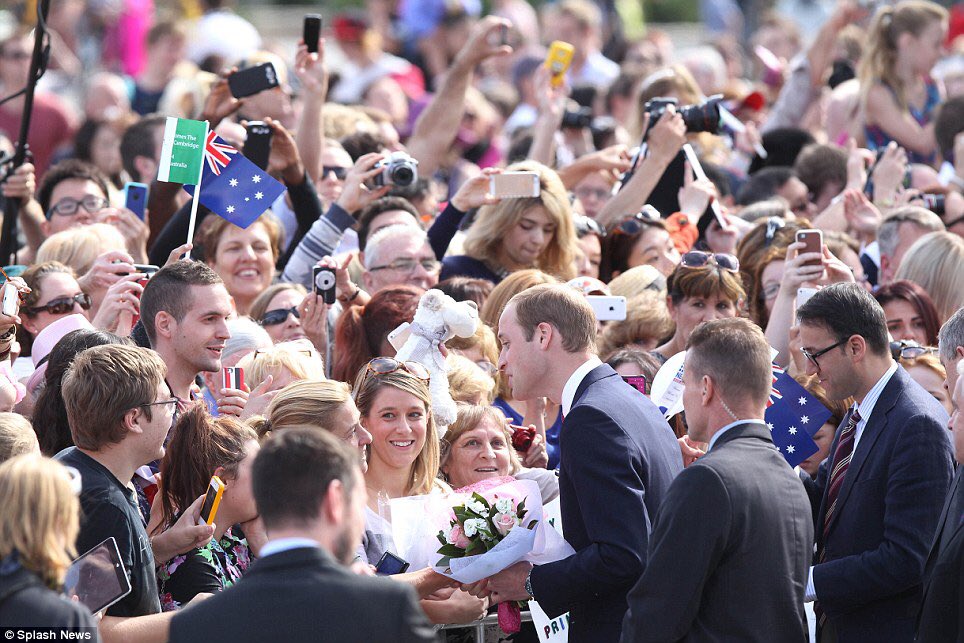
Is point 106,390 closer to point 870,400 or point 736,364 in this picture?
point 736,364

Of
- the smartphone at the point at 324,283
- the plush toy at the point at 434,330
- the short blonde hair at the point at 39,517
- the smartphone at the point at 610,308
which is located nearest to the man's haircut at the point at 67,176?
the smartphone at the point at 324,283

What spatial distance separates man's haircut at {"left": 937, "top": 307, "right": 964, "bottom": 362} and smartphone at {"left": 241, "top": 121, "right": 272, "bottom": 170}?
12.7 ft

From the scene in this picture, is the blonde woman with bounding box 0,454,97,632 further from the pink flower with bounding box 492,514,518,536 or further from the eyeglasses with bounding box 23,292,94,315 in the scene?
the eyeglasses with bounding box 23,292,94,315

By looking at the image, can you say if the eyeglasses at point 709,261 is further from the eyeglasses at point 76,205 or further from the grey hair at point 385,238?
the eyeglasses at point 76,205

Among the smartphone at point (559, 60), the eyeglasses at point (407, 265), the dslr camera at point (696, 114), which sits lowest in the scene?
the eyeglasses at point (407, 265)

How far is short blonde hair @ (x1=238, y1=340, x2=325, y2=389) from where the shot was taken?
621cm

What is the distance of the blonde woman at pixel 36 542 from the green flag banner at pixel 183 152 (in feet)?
11.3

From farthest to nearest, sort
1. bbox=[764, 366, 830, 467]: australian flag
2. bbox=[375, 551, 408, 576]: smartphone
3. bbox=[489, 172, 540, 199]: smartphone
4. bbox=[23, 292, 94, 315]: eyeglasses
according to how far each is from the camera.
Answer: bbox=[489, 172, 540, 199]: smartphone
bbox=[23, 292, 94, 315]: eyeglasses
bbox=[764, 366, 830, 467]: australian flag
bbox=[375, 551, 408, 576]: smartphone

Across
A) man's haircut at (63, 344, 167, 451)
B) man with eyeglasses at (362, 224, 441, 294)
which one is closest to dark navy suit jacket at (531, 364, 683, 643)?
man's haircut at (63, 344, 167, 451)

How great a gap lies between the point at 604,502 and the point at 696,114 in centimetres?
451

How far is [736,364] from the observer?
15.4 feet

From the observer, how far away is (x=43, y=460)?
12.0 feet

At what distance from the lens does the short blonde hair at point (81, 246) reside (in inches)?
288

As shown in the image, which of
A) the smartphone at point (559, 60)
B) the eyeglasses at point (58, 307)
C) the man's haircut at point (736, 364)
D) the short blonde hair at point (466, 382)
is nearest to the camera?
the man's haircut at point (736, 364)
